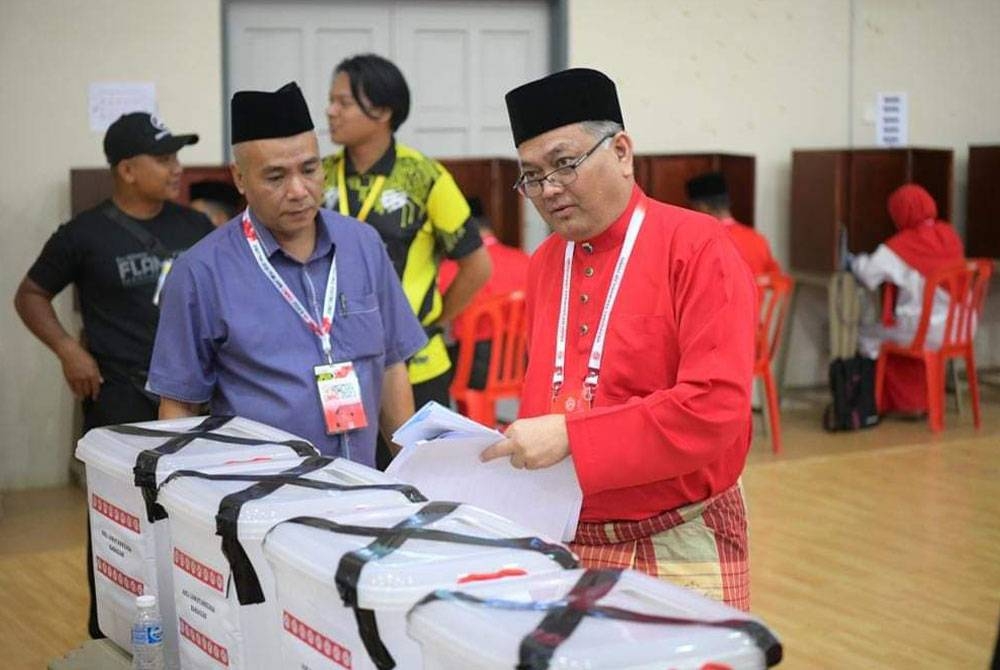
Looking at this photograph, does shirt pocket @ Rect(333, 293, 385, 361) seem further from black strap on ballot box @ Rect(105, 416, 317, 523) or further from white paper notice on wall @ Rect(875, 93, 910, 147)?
white paper notice on wall @ Rect(875, 93, 910, 147)

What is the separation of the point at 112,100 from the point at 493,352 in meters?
2.12

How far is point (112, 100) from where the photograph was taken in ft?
21.8

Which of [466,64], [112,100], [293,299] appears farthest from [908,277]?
[293,299]

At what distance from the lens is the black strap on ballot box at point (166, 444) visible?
2.13 m

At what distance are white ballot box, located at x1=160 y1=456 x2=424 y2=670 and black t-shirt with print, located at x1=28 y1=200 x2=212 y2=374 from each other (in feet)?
7.45

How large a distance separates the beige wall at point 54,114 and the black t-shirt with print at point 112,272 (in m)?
2.24

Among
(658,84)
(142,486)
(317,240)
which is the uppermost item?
(658,84)

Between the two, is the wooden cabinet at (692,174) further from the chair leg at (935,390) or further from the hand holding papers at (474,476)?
the hand holding papers at (474,476)

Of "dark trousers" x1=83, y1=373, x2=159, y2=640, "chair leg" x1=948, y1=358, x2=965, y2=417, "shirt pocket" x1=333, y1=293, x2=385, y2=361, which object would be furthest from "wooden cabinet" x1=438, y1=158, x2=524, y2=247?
"shirt pocket" x1=333, y1=293, x2=385, y2=361

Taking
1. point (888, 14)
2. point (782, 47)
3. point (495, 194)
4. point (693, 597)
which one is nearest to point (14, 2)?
point (495, 194)

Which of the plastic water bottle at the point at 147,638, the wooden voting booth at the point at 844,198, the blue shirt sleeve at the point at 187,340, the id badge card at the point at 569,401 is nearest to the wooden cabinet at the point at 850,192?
the wooden voting booth at the point at 844,198

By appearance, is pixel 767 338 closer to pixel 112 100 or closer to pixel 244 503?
pixel 112 100

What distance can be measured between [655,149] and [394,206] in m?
4.47

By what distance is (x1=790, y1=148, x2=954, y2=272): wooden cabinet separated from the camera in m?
8.13
